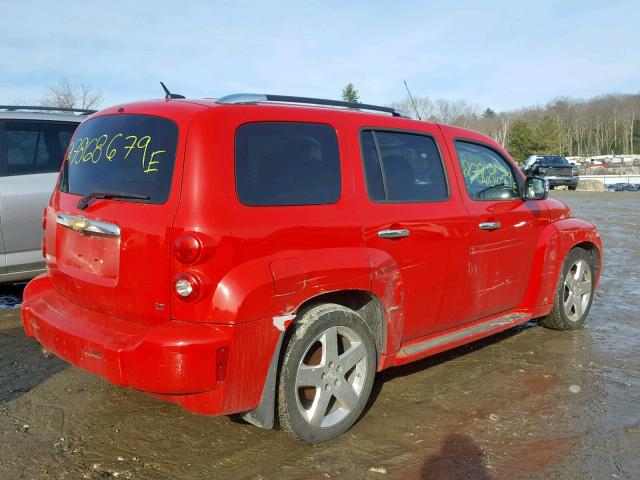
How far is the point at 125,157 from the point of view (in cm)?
315

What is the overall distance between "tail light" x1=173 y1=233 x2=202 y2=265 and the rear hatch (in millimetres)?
71

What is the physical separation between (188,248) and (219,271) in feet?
0.58

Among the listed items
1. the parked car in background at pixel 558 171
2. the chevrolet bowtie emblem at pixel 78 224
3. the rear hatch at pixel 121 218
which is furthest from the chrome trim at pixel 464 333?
the parked car in background at pixel 558 171

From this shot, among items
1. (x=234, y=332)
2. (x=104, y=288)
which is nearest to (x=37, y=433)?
(x=104, y=288)

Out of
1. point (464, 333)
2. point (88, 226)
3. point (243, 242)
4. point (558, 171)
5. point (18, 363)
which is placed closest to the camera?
point (243, 242)

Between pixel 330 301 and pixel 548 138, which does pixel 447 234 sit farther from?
pixel 548 138

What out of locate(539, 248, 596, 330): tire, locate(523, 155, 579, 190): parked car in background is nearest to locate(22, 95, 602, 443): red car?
locate(539, 248, 596, 330): tire

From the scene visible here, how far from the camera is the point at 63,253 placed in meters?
3.38

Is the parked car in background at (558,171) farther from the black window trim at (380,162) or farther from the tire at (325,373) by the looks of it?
the tire at (325,373)

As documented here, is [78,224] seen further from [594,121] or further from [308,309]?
[594,121]

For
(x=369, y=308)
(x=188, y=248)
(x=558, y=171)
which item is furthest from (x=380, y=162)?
(x=558, y=171)

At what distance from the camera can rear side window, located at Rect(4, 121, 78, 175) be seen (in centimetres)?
571

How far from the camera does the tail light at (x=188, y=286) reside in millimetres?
2740

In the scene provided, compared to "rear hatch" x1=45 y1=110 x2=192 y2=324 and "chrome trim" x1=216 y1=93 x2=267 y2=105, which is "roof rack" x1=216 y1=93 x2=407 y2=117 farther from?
"rear hatch" x1=45 y1=110 x2=192 y2=324
